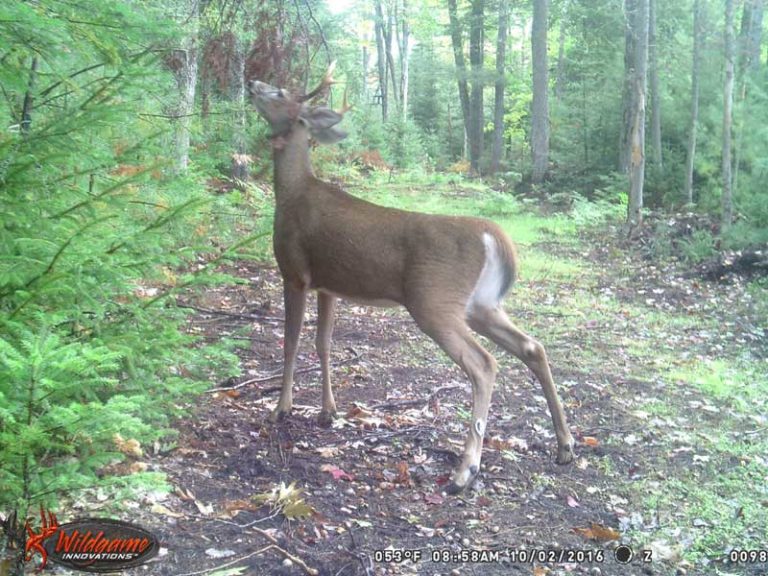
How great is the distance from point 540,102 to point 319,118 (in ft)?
63.1

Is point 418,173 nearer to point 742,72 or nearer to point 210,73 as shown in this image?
point 742,72

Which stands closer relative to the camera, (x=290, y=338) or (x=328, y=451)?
(x=328, y=451)


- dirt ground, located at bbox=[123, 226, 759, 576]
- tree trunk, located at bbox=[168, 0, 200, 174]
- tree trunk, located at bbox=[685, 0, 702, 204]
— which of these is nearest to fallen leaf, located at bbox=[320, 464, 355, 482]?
dirt ground, located at bbox=[123, 226, 759, 576]

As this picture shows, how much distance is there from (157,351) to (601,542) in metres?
2.48

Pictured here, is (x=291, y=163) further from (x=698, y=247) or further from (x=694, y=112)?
(x=694, y=112)

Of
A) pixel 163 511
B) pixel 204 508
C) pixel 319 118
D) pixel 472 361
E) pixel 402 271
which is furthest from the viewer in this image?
pixel 319 118

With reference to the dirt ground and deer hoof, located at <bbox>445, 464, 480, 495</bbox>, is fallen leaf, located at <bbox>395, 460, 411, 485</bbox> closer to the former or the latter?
the dirt ground

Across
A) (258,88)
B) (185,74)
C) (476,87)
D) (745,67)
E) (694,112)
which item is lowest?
(694,112)

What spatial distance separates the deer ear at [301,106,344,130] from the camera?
5469 mm

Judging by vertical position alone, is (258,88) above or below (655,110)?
above

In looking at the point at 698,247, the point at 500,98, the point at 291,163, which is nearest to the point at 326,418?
the point at 291,163

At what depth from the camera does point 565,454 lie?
475cm

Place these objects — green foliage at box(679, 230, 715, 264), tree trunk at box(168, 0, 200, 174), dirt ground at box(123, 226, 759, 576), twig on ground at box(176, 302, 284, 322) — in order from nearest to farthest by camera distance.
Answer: dirt ground at box(123, 226, 759, 576) < tree trunk at box(168, 0, 200, 174) < twig on ground at box(176, 302, 284, 322) < green foliage at box(679, 230, 715, 264)

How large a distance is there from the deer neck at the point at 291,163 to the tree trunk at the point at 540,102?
18.3 m
